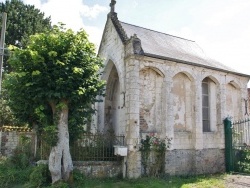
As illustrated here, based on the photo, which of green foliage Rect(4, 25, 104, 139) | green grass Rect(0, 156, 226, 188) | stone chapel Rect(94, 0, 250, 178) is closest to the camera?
green foliage Rect(4, 25, 104, 139)

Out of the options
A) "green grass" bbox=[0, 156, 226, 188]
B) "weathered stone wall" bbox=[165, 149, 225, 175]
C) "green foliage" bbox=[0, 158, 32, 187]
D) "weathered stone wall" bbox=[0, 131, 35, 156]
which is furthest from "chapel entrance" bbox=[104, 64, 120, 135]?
"green foliage" bbox=[0, 158, 32, 187]

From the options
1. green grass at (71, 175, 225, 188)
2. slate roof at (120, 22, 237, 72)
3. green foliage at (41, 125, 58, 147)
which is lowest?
green grass at (71, 175, 225, 188)

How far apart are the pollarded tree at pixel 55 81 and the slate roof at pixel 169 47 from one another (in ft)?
10.00

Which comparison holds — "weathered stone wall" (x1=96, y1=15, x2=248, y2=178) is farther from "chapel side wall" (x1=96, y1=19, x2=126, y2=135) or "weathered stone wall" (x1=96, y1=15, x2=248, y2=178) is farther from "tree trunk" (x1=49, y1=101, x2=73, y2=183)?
"tree trunk" (x1=49, y1=101, x2=73, y2=183)

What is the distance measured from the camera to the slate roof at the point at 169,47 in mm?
10938

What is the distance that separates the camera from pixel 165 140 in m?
10.3

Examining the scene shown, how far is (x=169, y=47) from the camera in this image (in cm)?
1246

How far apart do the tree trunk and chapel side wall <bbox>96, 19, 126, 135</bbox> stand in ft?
9.13

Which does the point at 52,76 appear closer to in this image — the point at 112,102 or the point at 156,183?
the point at 156,183

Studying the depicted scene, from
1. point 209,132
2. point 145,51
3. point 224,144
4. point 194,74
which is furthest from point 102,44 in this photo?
point 224,144

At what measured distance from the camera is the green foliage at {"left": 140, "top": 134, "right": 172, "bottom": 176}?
9.71 meters

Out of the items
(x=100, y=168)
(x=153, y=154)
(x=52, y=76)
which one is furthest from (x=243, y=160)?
(x=52, y=76)

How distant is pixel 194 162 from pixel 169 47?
5.42m

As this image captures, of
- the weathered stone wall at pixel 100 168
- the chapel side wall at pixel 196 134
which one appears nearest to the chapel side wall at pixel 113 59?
the chapel side wall at pixel 196 134
